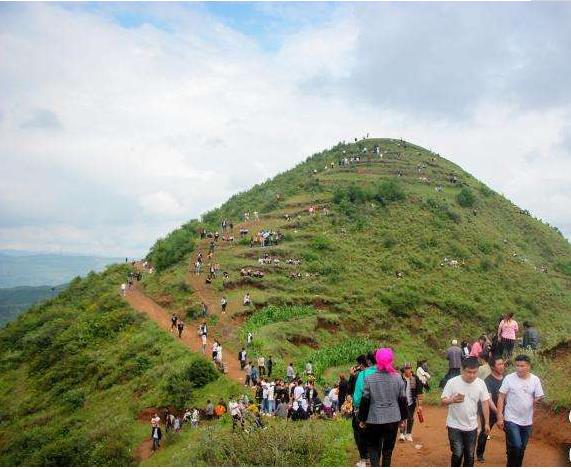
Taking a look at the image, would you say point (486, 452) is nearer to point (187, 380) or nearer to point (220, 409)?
point (220, 409)

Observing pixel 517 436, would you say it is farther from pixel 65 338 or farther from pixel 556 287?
pixel 556 287

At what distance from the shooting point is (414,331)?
33.3m

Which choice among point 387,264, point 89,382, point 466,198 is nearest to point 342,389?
point 89,382

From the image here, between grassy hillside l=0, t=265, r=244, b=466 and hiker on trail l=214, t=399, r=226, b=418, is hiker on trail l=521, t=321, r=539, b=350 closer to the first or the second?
hiker on trail l=214, t=399, r=226, b=418

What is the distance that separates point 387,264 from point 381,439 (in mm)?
34466

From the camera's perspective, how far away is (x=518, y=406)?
724 centimetres

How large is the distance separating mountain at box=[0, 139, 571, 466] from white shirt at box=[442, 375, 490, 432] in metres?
2.82

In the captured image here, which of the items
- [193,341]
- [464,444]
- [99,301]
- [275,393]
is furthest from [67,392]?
[464,444]

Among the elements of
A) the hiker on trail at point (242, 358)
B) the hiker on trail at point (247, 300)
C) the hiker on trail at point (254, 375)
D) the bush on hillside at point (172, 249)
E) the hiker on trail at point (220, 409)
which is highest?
the bush on hillside at point (172, 249)

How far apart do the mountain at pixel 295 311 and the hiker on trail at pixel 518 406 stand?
2.45 metres

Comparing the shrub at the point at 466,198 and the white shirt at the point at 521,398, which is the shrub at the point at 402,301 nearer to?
the shrub at the point at 466,198

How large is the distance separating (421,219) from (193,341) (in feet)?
91.8

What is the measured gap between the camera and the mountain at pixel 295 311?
65.3 feet

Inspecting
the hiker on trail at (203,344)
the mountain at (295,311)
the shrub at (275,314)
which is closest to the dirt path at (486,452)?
the mountain at (295,311)
